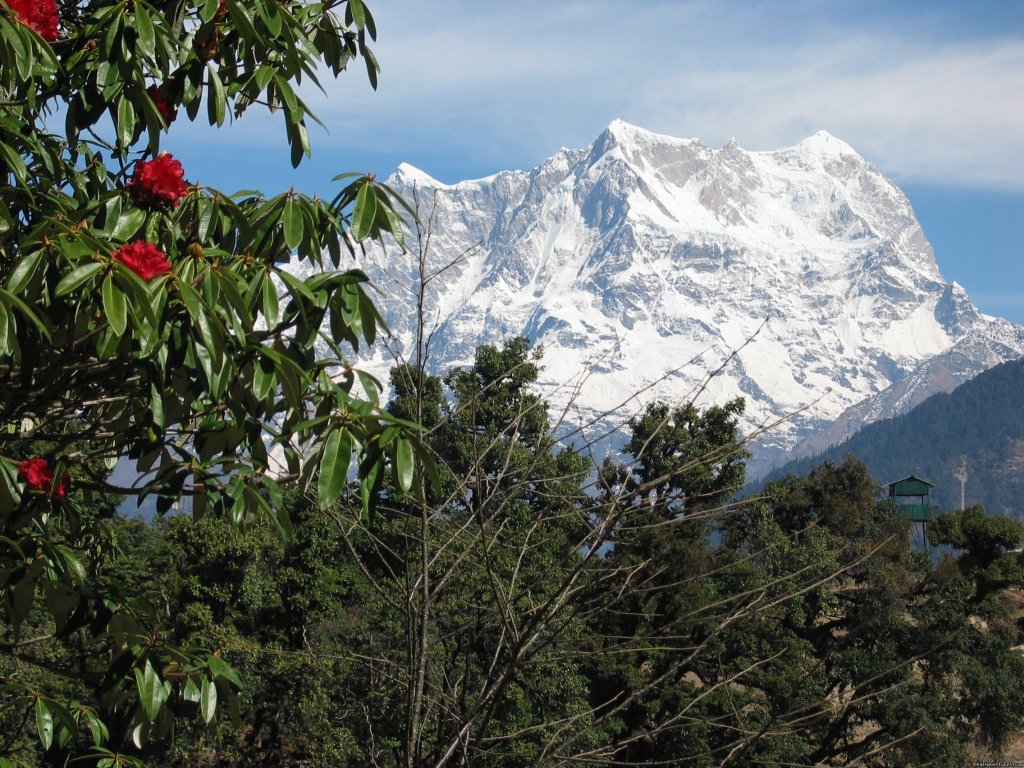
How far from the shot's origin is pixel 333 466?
244cm

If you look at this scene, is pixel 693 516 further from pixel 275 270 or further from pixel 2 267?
pixel 2 267

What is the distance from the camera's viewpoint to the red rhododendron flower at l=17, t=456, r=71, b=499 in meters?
3.15

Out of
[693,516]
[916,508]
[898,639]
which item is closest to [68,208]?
[693,516]

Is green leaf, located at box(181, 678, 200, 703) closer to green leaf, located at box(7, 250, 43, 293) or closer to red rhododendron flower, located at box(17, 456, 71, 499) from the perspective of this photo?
red rhododendron flower, located at box(17, 456, 71, 499)

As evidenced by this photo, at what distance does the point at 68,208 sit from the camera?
330 cm

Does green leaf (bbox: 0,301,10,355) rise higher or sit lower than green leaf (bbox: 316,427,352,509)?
higher

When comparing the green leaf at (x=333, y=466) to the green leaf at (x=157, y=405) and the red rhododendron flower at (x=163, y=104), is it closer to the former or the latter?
the green leaf at (x=157, y=405)

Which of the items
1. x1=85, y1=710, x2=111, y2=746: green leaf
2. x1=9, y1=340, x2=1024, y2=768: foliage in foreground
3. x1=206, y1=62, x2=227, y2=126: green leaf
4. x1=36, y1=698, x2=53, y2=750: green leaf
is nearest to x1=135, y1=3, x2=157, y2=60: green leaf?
x1=206, y1=62, x2=227, y2=126: green leaf

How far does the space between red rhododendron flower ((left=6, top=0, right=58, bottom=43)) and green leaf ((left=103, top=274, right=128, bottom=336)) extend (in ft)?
3.35

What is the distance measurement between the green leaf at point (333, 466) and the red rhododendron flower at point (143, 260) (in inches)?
23.8

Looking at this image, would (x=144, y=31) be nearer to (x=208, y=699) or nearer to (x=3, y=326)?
(x=3, y=326)

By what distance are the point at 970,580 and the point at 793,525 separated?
4675mm

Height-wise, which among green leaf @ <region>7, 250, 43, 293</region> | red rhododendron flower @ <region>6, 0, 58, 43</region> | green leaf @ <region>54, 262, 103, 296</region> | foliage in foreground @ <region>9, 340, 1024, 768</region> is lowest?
foliage in foreground @ <region>9, 340, 1024, 768</region>

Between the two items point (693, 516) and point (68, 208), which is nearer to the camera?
point (693, 516)
